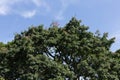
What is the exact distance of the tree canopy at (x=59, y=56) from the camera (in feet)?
109

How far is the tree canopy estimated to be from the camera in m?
33.2

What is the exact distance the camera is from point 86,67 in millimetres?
33531

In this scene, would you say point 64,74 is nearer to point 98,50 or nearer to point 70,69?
point 70,69

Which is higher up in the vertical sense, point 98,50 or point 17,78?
point 98,50

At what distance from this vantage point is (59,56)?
3500 cm

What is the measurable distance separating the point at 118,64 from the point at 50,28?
7.45 m


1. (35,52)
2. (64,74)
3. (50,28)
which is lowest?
(64,74)

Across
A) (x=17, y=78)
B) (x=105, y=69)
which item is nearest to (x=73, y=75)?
(x=105, y=69)

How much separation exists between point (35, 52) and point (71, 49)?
335cm

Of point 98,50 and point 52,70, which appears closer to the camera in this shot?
point 52,70

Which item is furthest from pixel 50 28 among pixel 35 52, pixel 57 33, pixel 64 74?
pixel 64 74

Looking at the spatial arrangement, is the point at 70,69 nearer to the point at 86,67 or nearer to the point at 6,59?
the point at 86,67

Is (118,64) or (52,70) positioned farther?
(118,64)

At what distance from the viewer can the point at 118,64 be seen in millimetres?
35812
